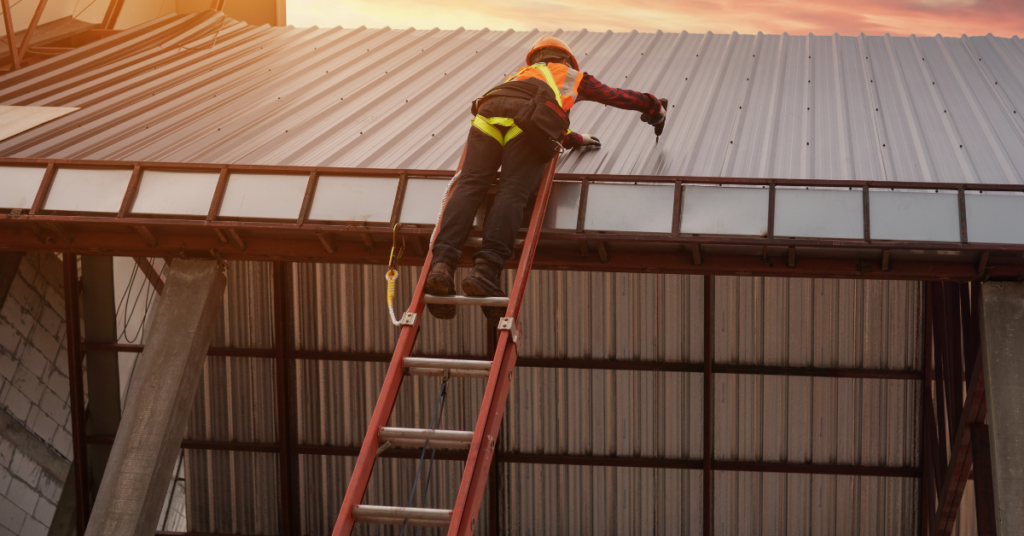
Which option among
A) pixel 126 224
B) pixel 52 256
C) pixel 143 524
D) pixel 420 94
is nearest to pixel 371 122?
pixel 420 94

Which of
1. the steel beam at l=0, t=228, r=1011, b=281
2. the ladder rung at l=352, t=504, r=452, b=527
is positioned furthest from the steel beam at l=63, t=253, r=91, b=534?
the ladder rung at l=352, t=504, r=452, b=527

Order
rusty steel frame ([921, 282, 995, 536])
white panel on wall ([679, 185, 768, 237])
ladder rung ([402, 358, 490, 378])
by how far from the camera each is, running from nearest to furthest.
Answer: ladder rung ([402, 358, 490, 378]) → white panel on wall ([679, 185, 768, 237]) → rusty steel frame ([921, 282, 995, 536])

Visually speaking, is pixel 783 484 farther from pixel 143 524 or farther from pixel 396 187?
pixel 143 524

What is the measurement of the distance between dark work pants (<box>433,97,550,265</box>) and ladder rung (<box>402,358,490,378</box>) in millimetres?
1031

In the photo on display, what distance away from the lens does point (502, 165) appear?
753 cm

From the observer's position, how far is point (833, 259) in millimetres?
8445

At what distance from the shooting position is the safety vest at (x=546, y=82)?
7488mm

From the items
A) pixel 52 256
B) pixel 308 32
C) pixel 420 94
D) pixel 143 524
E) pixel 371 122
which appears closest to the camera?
pixel 143 524

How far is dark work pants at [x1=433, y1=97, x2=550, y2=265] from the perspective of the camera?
7.00m

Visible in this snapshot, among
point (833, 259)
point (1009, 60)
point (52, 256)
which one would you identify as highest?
point (1009, 60)

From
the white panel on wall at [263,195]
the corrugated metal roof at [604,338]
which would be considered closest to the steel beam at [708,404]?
the corrugated metal roof at [604,338]

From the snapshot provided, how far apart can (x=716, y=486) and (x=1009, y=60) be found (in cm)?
1017

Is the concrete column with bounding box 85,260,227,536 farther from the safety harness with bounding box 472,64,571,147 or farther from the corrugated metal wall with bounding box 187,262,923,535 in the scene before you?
the corrugated metal wall with bounding box 187,262,923,535

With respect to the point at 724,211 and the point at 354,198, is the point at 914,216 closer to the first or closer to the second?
the point at 724,211
